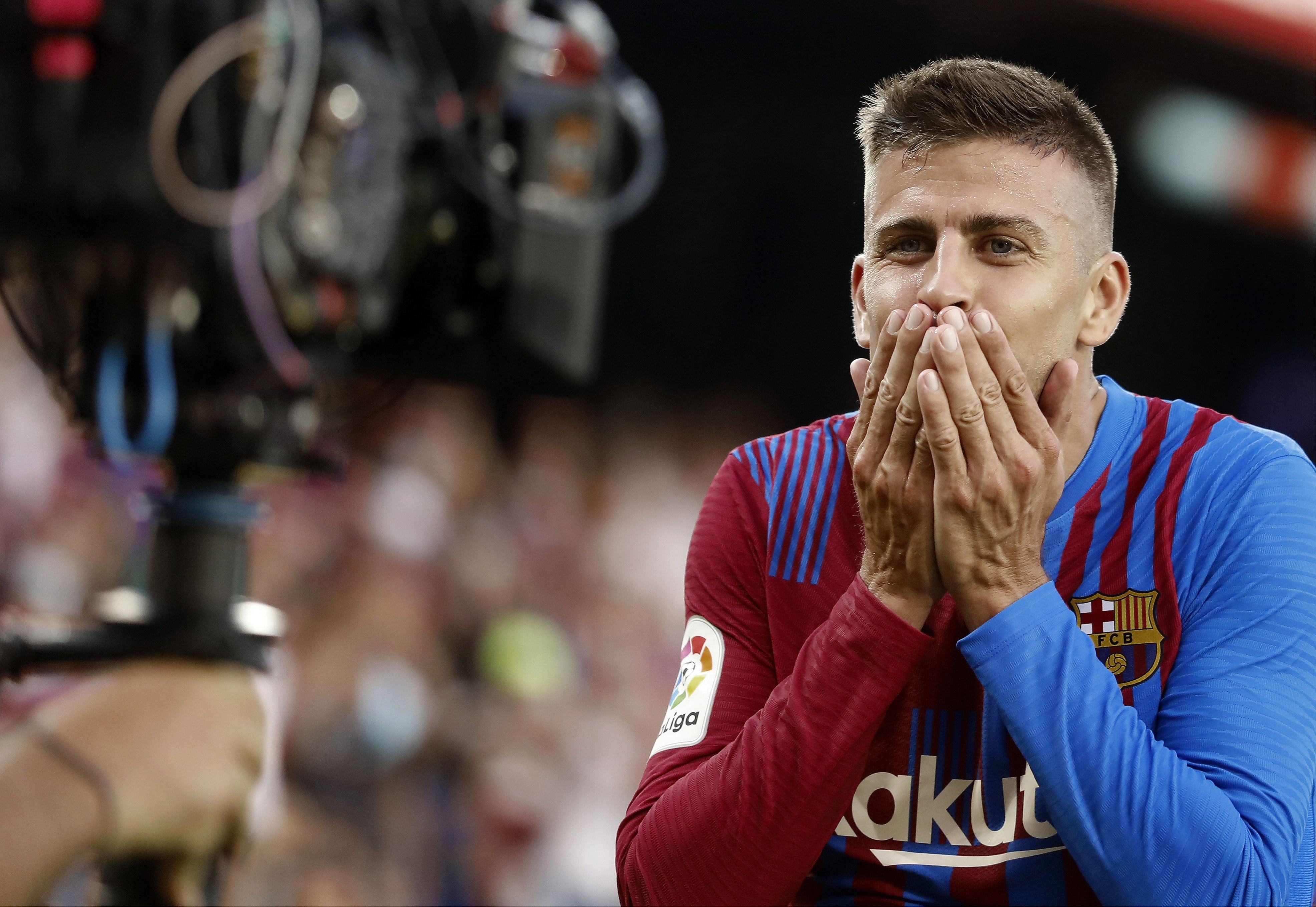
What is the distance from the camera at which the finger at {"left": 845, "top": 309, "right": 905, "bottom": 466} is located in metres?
1.27

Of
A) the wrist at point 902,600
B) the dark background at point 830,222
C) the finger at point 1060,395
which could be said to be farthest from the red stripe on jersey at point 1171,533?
the dark background at point 830,222

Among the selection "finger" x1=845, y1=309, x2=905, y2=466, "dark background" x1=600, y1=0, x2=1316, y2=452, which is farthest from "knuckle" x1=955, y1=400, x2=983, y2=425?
"dark background" x1=600, y1=0, x2=1316, y2=452

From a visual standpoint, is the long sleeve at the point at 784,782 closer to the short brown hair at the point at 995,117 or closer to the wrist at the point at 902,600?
the wrist at the point at 902,600

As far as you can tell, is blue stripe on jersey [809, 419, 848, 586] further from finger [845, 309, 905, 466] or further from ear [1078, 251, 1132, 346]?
ear [1078, 251, 1132, 346]

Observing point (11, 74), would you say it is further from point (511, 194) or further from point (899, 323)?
point (899, 323)

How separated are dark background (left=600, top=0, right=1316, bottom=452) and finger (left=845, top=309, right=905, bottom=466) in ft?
11.4

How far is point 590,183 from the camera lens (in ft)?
7.51

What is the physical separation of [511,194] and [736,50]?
3557mm

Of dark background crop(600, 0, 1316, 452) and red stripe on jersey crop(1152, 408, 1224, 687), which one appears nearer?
red stripe on jersey crop(1152, 408, 1224, 687)

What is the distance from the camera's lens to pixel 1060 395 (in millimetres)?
1290

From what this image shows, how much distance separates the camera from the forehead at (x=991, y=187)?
1.32 m

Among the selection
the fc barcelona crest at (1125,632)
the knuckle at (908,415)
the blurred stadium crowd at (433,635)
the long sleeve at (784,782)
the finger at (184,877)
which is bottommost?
the blurred stadium crowd at (433,635)

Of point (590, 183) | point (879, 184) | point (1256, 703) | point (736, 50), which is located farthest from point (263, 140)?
point (736, 50)

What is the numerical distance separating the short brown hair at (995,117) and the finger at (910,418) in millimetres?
263
